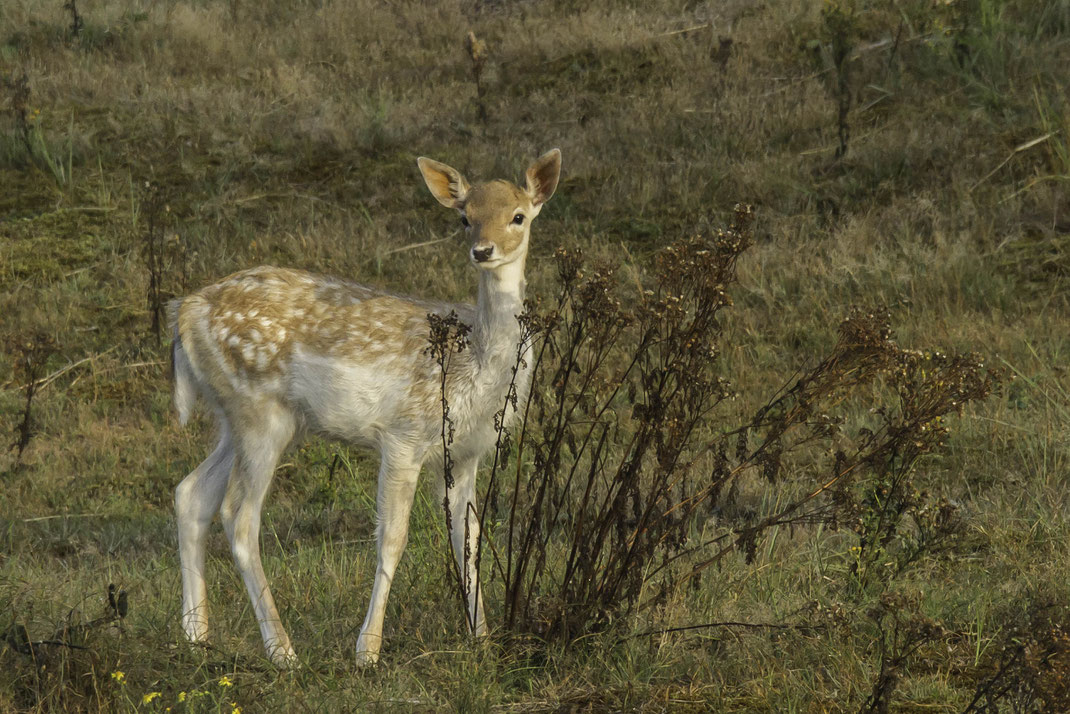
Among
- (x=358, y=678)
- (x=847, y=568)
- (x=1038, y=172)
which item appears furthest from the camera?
(x=1038, y=172)

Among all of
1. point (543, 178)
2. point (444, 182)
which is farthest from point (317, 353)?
point (543, 178)

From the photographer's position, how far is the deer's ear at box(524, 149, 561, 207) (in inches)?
245

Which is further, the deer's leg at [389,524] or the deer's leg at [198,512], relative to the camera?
the deer's leg at [198,512]

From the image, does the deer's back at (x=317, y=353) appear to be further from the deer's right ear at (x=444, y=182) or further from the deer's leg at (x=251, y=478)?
the deer's right ear at (x=444, y=182)

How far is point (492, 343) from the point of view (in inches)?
234

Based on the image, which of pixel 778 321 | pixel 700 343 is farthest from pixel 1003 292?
pixel 700 343

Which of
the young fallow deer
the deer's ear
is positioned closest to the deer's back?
the young fallow deer

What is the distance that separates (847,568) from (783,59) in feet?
28.0

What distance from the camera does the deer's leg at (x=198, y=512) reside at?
595 centimetres

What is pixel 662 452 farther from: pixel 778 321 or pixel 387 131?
pixel 387 131

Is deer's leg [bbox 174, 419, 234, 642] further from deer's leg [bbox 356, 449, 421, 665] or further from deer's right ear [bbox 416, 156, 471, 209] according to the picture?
deer's right ear [bbox 416, 156, 471, 209]

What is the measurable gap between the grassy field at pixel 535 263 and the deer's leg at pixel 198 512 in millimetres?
133

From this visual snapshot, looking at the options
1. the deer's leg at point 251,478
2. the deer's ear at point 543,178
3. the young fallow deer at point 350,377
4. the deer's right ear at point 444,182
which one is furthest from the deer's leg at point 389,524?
the deer's ear at point 543,178

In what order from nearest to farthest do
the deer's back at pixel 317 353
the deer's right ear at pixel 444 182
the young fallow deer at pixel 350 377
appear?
the young fallow deer at pixel 350 377 → the deer's back at pixel 317 353 → the deer's right ear at pixel 444 182
